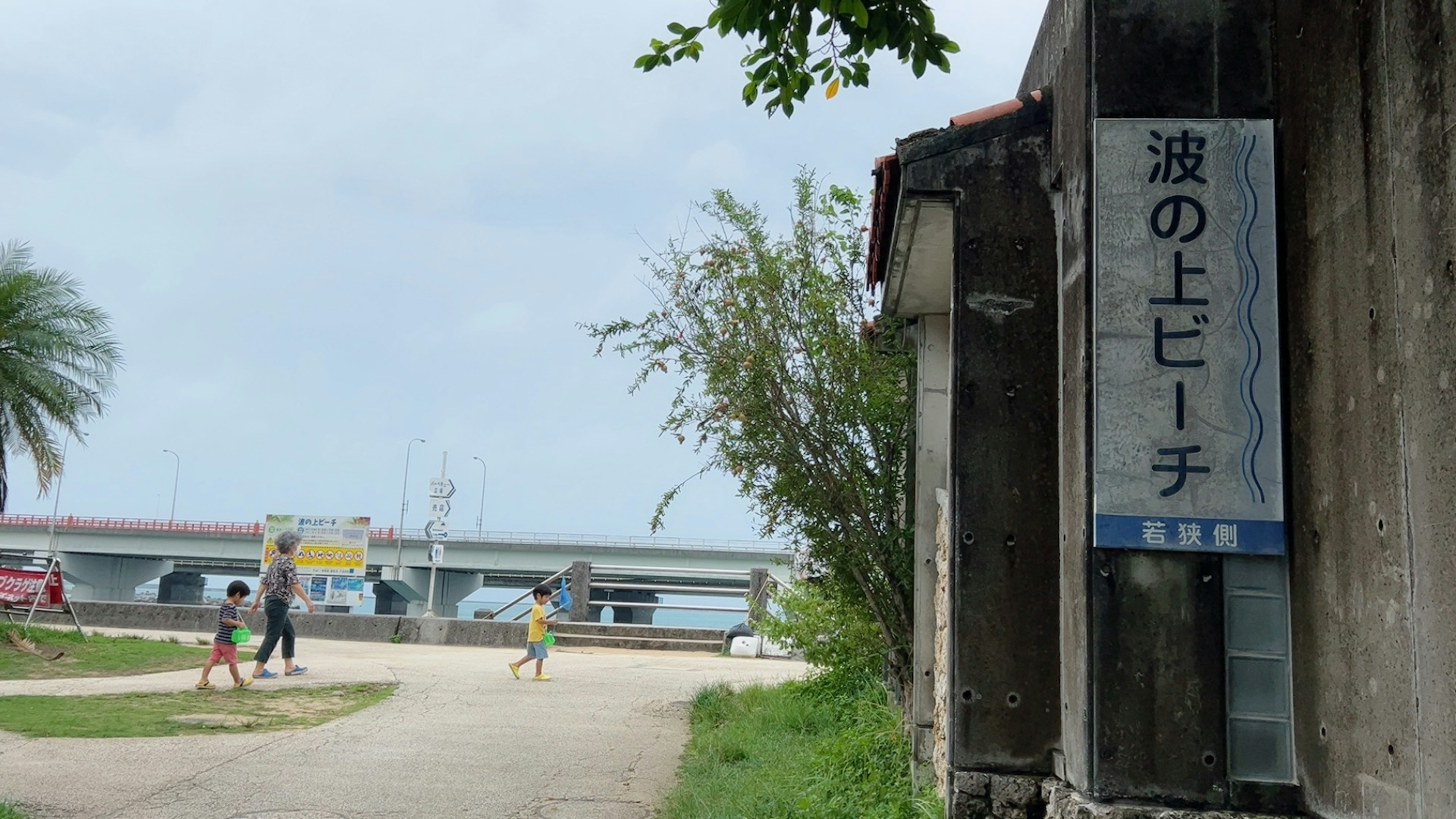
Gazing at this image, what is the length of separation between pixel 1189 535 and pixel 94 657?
14708mm

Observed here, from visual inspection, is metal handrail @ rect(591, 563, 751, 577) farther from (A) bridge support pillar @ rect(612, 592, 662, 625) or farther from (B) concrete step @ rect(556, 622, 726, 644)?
(B) concrete step @ rect(556, 622, 726, 644)

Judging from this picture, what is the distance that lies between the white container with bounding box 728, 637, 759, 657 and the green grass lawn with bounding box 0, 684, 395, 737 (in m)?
10.1

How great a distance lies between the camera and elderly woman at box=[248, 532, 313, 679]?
12539 millimetres

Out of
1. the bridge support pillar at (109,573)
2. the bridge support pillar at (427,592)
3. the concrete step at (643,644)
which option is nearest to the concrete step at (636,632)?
the concrete step at (643,644)

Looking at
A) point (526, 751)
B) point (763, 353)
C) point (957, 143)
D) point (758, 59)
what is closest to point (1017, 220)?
point (957, 143)

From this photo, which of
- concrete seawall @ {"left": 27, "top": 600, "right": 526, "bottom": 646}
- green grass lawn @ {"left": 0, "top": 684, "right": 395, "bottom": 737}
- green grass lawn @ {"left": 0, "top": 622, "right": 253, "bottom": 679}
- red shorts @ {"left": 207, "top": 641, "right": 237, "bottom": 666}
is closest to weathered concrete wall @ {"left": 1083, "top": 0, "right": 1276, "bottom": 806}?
green grass lawn @ {"left": 0, "top": 684, "right": 395, "bottom": 737}

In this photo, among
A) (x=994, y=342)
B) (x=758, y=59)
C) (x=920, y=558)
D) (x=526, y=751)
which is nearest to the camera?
(x=994, y=342)

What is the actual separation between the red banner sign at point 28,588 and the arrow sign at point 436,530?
1234 centimetres

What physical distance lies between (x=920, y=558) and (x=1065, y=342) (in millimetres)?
2737

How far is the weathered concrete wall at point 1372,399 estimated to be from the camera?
3.05 metres

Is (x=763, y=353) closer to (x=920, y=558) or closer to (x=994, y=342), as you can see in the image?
(x=920, y=558)

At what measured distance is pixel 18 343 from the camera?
17859 millimetres

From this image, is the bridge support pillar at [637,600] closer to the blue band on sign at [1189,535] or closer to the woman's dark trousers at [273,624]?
the woman's dark trousers at [273,624]

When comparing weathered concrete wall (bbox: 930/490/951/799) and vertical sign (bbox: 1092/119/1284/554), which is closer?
vertical sign (bbox: 1092/119/1284/554)
